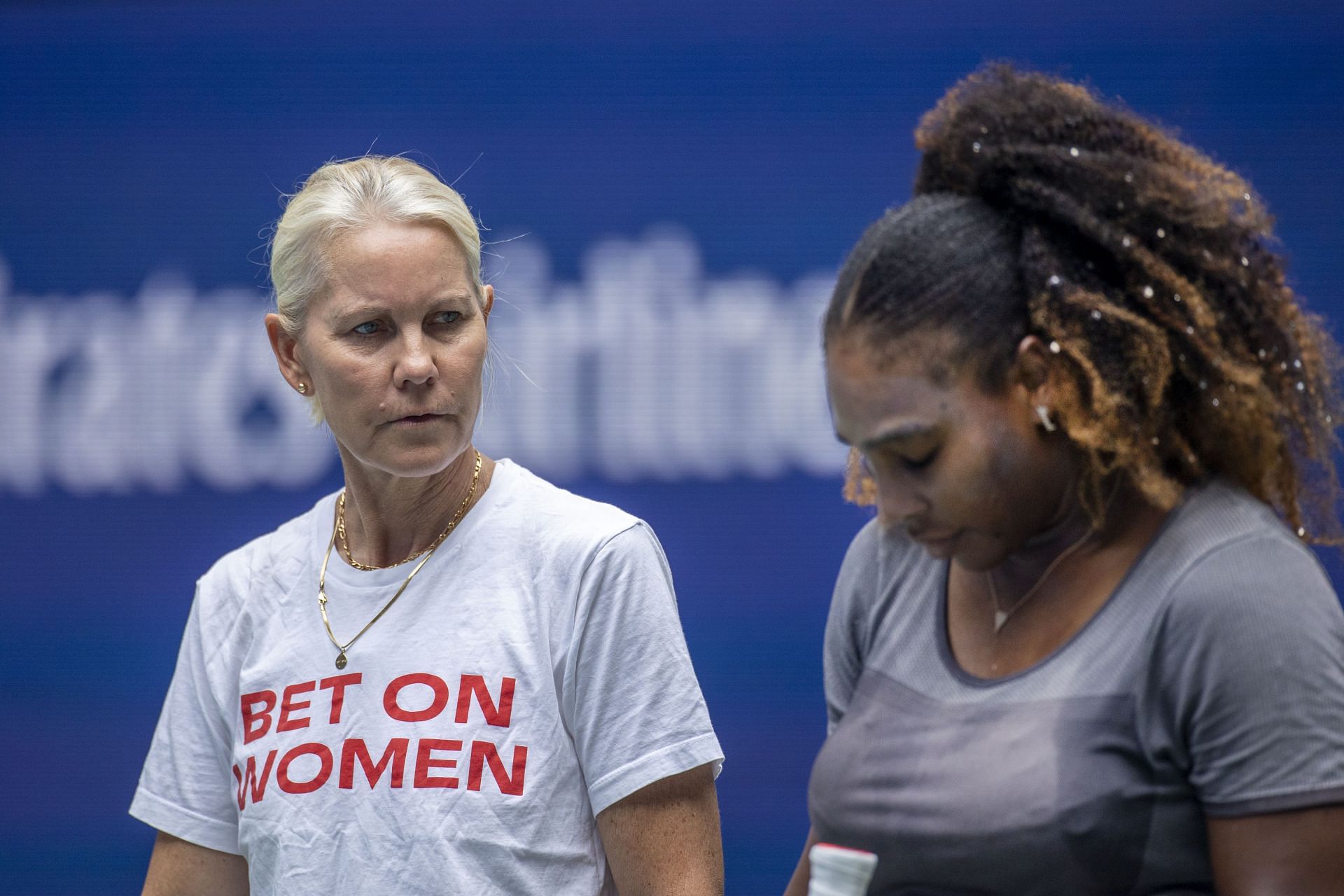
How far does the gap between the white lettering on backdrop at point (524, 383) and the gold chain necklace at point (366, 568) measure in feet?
2.61

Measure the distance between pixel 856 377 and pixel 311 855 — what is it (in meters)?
0.88

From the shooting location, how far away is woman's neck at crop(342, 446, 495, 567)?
5.80ft

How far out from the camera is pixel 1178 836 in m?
1.05

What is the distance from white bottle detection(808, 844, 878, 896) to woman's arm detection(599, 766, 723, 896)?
518 millimetres

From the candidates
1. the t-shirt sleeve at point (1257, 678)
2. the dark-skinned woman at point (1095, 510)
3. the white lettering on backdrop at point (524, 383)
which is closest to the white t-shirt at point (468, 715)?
the dark-skinned woman at point (1095, 510)

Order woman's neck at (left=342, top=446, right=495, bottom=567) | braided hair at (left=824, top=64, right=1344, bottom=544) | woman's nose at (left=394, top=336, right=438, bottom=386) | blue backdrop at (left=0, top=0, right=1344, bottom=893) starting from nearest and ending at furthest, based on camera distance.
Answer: braided hair at (left=824, top=64, right=1344, bottom=544) < woman's nose at (left=394, top=336, right=438, bottom=386) < woman's neck at (left=342, top=446, right=495, bottom=567) < blue backdrop at (left=0, top=0, right=1344, bottom=893)

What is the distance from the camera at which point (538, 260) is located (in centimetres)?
269

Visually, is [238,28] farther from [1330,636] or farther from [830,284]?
[1330,636]

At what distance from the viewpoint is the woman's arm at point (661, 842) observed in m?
1.56

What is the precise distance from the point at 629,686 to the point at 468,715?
18cm

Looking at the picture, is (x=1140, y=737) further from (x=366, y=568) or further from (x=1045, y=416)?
(x=366, y=568)

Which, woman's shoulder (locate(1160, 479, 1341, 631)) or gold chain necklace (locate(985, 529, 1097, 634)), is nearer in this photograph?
woman's shoulder (locate(1160, 479, 1341, 631))

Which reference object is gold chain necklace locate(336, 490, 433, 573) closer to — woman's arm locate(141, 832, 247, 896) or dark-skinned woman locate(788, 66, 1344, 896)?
woman's arm locate(141, 832, 247, 896)

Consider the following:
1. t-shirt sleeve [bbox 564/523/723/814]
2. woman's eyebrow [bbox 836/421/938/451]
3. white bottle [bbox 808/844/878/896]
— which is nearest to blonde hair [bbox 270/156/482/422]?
t-shirt sleeve [bbox 564/523/723/814]
